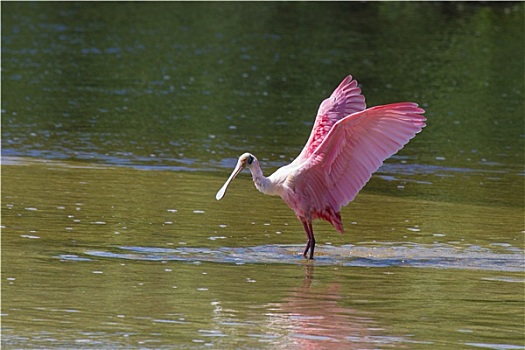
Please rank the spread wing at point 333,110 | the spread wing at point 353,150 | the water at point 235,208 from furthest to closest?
the spread wing at point 333,110 < the spread wing at point 353,150 < the water at point 235,208

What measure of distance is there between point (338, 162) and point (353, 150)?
0.19 m

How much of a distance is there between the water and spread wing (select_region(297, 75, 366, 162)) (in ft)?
3.08

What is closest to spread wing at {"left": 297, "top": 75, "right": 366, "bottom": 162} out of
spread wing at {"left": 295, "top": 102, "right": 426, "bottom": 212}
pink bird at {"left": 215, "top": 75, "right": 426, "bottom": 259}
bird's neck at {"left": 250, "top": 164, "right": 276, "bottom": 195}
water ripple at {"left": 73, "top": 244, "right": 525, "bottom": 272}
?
pink bird at {"left": 215, "top": 75, "right": 426, "bottom": 259}

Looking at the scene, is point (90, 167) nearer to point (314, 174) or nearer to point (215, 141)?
point (215, 141)

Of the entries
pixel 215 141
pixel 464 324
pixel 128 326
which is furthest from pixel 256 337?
pixel 215 141

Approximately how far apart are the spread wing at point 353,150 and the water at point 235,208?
1.87ft

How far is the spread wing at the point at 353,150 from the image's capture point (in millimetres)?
11148

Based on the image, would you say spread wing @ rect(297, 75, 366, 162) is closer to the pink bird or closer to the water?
the pink bird

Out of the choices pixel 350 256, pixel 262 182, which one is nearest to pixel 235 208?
pixel 262 182

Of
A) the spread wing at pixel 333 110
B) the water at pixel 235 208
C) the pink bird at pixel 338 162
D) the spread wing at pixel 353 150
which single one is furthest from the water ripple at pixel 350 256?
the spread wing at pixel 333 110

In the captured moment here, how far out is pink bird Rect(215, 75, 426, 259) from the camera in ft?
36.7

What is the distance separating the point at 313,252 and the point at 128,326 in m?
3.47

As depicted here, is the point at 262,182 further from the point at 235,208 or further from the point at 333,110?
the point at 235,208

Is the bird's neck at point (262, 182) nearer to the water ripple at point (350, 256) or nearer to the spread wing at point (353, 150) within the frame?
the spread wing at point (353, 150)
